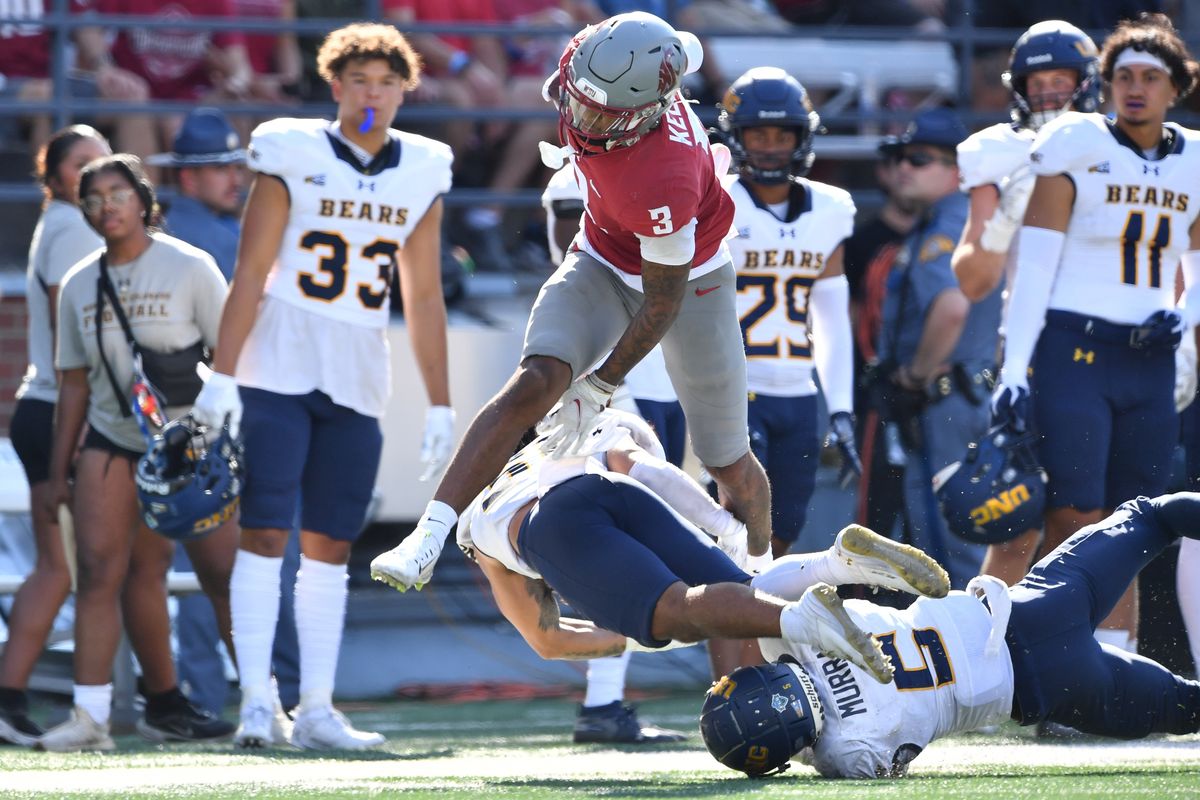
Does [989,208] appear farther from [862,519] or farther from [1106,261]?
[862,519]

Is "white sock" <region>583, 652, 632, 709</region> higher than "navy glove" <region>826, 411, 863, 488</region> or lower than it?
lower

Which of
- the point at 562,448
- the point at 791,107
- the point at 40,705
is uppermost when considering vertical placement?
the point at 791,107

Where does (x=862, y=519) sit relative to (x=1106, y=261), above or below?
below

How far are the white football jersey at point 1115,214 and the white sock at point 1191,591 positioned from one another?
71 centimetres

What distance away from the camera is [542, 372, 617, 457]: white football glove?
15.0 feet

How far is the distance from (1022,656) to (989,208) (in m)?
2.41

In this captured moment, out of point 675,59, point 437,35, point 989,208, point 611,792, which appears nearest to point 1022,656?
point 611,792

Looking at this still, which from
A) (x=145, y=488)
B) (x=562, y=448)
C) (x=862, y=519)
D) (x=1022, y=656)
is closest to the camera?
(x=1022, y=656)

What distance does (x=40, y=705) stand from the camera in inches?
273

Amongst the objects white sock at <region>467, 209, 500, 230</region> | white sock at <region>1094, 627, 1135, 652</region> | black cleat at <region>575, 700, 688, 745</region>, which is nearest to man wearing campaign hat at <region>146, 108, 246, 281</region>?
white sock at <region>467, 209, 500, 230</region>

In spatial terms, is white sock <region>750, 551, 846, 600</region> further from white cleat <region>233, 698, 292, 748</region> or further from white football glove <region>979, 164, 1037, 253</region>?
white football glove <region>979, 164, 1037, 253</region>

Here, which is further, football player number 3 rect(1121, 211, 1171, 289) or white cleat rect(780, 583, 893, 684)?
football player number 3 rect(1121, 211, 1171, 289)

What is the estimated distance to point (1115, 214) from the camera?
5625 millimetres

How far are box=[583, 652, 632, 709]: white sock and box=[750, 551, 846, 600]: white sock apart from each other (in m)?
1.50
